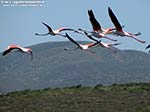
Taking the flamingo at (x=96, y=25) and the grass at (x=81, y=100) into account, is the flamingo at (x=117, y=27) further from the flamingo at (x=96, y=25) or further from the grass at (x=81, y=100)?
the grass at (x=81, y=100)

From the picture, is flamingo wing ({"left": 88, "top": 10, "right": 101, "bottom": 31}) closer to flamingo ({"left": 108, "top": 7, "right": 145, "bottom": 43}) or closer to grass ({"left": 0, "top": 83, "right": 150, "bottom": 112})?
flamingo ({"left": 108, "top": 7, "right": 145, "bottom": 43})

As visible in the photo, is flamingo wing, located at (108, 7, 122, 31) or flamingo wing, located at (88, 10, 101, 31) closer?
flamingo wing, located at (108, 7, 122, 31)

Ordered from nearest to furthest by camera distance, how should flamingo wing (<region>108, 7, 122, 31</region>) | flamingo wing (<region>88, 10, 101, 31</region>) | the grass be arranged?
flamingo wing (<region>108, 7, 122, 31</region>) → flamingo wing (<region>88, 10, 101, 31</region>) → the grass

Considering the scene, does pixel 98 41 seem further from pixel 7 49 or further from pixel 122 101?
pixel 122 101

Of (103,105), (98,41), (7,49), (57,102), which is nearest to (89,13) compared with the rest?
(98,41)

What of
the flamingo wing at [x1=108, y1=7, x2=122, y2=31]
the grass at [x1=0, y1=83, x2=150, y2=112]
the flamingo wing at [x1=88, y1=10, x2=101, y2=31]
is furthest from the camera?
the grass at [x1=0, y1=83, x2=150, y2=112]

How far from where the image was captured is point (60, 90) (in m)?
51.8

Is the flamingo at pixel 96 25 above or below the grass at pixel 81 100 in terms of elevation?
above

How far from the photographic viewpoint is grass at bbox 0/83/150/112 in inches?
1454

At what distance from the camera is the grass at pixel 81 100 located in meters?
36.9

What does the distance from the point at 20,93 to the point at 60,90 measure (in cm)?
409

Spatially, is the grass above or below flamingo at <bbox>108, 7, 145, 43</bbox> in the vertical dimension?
below

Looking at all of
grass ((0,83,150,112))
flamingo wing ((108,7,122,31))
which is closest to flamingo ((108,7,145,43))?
flamingo wing ((108,7,122,31))

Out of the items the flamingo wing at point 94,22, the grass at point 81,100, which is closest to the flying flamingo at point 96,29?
the flamingo wing at point 94,22
